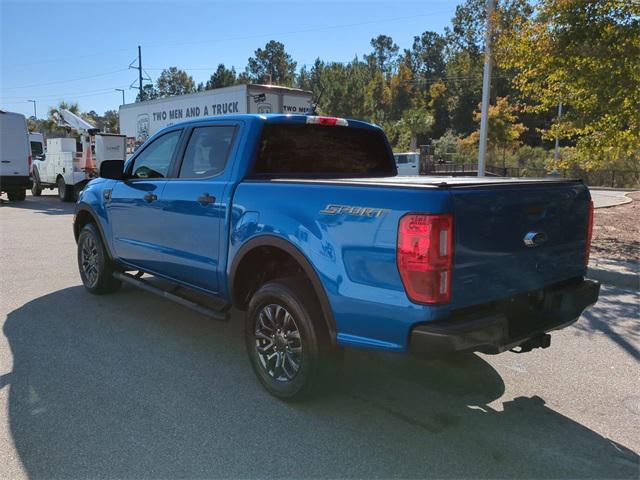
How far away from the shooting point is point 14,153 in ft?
60.1

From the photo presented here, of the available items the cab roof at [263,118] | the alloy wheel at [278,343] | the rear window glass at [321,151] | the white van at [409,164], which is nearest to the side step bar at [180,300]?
the alloy wheel at [278,343]

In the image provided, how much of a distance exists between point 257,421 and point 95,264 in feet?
12.1

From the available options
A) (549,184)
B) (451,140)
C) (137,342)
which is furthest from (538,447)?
(451,140)

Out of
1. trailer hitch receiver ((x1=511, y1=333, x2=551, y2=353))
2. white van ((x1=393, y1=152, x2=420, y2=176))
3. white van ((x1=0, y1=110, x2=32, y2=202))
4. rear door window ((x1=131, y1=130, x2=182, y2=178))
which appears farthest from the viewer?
white van ((x1=393, y1=152, x2=420, y2=176))

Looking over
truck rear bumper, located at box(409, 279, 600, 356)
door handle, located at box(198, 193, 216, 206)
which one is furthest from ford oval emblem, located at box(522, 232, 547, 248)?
door handle, located at box(198, 193, 216, 206)

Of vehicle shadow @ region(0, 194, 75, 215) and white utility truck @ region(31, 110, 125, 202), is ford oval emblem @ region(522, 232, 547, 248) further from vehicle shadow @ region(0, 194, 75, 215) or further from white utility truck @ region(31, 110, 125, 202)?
white utility truck @ region(31, 110, 125, 202)

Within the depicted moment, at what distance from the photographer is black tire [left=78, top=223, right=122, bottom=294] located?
5.92 m

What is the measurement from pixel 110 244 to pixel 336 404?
336 centimetres

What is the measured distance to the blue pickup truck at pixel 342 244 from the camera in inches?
109

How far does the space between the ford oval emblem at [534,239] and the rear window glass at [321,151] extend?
193 centimetres

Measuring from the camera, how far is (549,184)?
11.0 feet

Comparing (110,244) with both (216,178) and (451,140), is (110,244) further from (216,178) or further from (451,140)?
(451,140)

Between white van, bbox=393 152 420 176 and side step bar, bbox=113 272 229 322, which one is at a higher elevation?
white van, bbox=393 152 420 176

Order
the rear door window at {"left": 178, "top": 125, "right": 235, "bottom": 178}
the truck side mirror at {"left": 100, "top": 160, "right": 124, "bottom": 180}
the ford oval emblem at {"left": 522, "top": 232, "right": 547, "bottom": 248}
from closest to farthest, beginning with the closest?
1. the ford oval emblem at {"left": 522, "top": 232, "right": 547, "bottom": 248}
2. the rear door window at {"left": 178, "top": 125, "right": 235, "bottom": 178}
3. the truck side mirror at {"left": 100, "top": 160, "right": 124, "bottom": 180}
